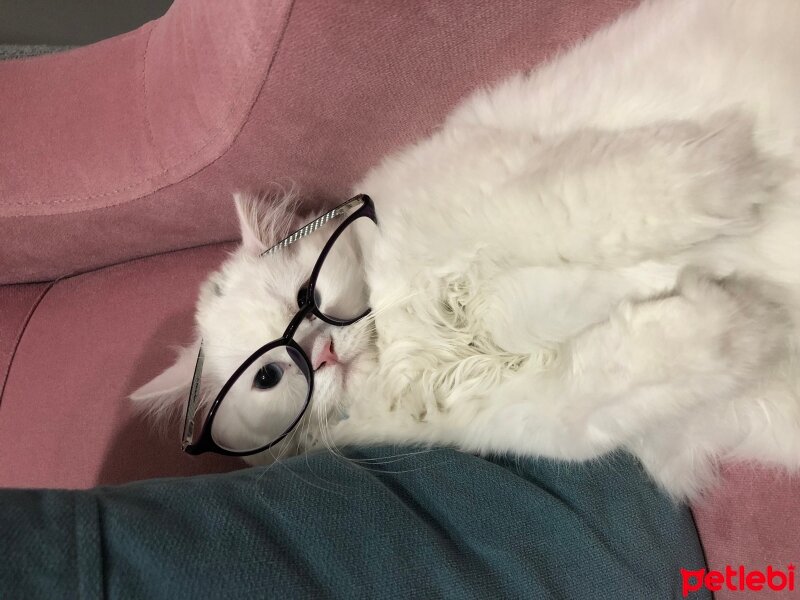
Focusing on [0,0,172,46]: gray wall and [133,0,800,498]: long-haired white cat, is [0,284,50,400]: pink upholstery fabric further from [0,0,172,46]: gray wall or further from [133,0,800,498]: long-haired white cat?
[0,0,172,46]: gray wall

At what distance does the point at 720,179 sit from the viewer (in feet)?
1.97

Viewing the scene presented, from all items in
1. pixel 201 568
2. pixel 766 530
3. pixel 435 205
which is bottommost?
pixel 766 530

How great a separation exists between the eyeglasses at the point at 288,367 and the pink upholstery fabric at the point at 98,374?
20 centimetres

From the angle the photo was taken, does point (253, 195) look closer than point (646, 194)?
No

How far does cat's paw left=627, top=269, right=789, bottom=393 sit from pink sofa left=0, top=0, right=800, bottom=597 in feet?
0.91

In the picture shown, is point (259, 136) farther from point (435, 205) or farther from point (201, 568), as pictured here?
point (201, 568)

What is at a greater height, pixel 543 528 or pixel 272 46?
pixel 272 46

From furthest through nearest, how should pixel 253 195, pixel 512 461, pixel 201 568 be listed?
pixel 253 195 → pixel 512 461 → pixel 201 568

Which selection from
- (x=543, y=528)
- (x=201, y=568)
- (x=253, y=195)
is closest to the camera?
(x=201, y=568)

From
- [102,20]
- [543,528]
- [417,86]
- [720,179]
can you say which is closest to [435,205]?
[417,86]

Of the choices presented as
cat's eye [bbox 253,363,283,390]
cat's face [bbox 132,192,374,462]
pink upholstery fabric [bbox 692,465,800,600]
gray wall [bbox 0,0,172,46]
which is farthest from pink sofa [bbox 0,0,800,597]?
gray wall [bbox 0,0,172,46]

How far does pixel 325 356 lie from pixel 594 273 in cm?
45

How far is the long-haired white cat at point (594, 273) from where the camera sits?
629mm

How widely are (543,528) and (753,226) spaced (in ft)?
1.56
